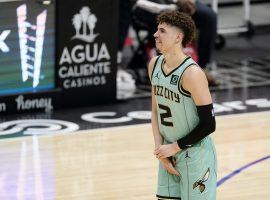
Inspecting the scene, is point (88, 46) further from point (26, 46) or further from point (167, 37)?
point (167, 37)

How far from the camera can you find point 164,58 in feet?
16.4

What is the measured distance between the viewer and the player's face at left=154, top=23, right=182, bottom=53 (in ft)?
15.8

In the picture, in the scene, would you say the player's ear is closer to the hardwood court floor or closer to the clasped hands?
the clasped hands

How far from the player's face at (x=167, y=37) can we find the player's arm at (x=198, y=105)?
0.17 meters

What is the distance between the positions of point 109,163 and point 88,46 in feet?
6.76

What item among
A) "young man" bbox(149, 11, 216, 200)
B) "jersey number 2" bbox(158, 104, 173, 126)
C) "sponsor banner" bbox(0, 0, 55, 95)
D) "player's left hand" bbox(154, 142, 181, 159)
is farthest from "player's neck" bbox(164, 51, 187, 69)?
"sponsor banner" bbox(0, 0, 55, 95)

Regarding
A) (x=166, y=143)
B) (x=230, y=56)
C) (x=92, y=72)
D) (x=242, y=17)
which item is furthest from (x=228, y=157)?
(x=242, y=17)

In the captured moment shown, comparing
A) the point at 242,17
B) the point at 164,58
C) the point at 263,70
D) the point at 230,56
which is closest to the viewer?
the point at 164,58

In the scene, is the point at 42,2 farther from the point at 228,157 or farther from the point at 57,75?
the point at 228,157

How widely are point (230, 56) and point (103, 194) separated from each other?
5323 mm

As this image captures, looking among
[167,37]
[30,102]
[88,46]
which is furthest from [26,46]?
[167,37]

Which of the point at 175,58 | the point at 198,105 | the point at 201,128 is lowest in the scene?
the point at 201,128

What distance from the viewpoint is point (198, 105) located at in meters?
4.82

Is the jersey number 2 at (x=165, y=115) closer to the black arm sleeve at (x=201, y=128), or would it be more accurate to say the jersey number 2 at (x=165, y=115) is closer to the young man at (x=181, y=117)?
the young man at (x=181, y=117)
